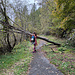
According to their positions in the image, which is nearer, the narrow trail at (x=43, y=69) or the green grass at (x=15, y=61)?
the narrow trail at (x=43, y=69)

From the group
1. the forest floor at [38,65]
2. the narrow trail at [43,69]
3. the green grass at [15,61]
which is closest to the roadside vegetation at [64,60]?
the forest floor at [38,65]

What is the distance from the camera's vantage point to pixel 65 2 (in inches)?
199

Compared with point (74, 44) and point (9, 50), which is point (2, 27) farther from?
point (74, 44)

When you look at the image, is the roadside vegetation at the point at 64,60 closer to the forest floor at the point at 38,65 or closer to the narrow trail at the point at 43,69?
the forest floor at the point at 38,65

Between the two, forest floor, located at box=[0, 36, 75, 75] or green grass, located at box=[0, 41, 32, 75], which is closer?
forest floor, located at box=[0, 36, 75, 75]

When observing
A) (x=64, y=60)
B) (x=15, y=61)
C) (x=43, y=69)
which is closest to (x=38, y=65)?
(x=43, y=69)

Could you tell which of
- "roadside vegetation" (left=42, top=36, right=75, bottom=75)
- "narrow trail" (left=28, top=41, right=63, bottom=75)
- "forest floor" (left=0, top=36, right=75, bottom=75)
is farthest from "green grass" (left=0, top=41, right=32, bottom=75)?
"roadside vegetation" (left=42, top=36, right=75, bottom=75)

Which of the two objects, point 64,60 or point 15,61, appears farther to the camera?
point 15,61

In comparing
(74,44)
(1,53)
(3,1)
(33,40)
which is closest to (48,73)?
(33,40)

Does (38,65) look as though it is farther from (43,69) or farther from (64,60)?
(64,60)

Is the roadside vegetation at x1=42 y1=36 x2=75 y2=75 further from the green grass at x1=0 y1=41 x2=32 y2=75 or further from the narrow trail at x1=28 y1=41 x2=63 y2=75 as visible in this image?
the green grass at x1=0 y1=41 x2=32 y2=75

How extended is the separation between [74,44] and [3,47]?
8.32 m

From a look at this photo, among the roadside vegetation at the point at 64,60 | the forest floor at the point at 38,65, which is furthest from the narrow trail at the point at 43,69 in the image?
the roadside vegetation at the point at 64,60

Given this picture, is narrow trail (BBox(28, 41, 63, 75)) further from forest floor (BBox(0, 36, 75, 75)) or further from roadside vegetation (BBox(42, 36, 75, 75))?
roadside vegetation (BBox(42, 36, 75, 75))
